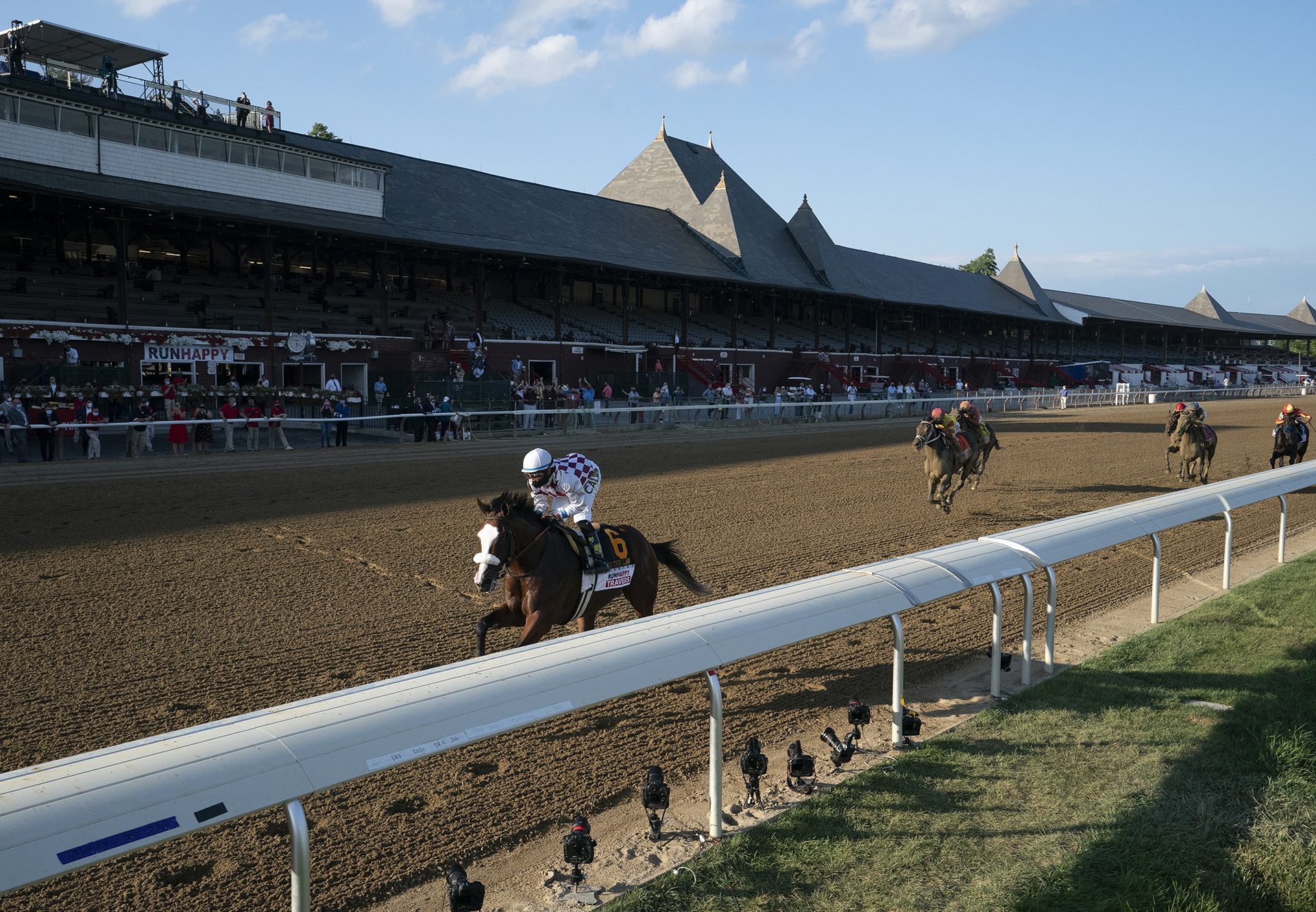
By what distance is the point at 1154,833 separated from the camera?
4301 millimetres

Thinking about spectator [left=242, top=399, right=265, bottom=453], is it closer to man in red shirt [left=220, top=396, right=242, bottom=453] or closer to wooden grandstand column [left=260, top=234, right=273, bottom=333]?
man in red shirt [left=220, top=396, right=242, bottom=453]

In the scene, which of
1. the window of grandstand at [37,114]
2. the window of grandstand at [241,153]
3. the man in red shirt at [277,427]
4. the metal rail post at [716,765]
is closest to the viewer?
the metal rail post at [716,765]

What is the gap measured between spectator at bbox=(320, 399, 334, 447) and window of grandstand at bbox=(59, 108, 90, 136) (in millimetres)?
9824

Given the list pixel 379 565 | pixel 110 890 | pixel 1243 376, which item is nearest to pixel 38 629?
pixel 379 565

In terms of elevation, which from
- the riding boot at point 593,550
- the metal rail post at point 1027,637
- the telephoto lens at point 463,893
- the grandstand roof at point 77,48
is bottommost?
the telephoto lens at point 463,893

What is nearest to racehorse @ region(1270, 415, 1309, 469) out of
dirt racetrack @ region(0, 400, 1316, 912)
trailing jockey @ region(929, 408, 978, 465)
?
dirt racetrack @ region(0, 400, 1316, 912)

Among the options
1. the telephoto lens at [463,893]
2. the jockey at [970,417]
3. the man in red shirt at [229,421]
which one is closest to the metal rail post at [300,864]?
the telephoto lens at [463,893]

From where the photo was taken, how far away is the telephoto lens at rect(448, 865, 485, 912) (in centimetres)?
348

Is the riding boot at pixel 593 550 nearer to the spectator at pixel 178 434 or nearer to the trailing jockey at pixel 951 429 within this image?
the trailing jockey at pixel 951 429

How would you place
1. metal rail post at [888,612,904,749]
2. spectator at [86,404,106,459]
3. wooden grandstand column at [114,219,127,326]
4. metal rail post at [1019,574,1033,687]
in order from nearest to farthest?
1. metal rail post at [888,612,904,749]
2. metal rail post at [1019,574,1033,687]
3. spectator at [86,404,106,459]
4. wooden grandstand column at [114,219,127,326]

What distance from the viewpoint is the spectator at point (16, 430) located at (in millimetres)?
16562

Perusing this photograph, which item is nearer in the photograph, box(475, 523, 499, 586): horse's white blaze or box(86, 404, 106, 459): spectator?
box(475, 523, 499, 586): horse's white blaze

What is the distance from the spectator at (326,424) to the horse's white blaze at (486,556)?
15.8 metres

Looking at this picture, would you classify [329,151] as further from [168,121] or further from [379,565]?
[379,565]
